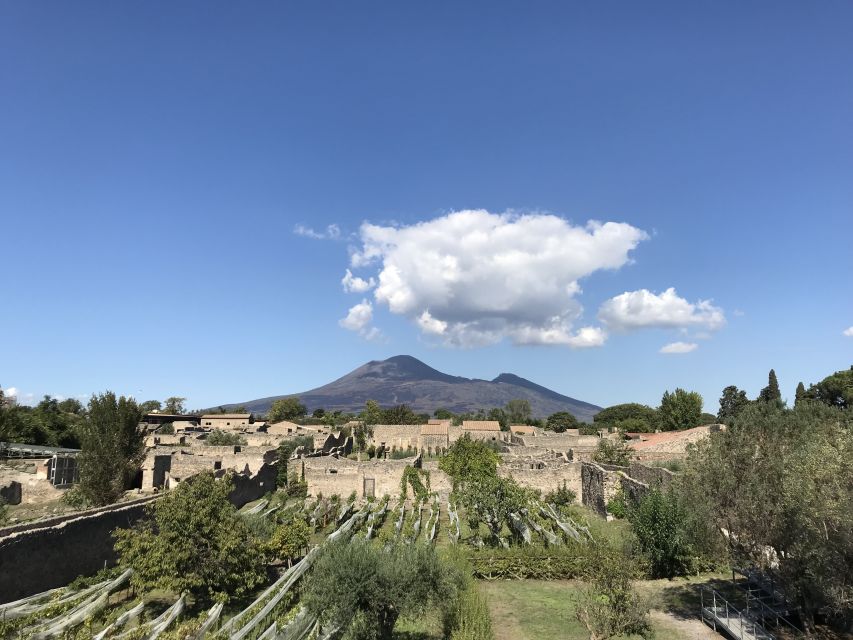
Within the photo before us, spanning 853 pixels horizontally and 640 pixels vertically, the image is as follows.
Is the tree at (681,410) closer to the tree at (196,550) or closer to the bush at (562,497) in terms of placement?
the bush at (562,497)

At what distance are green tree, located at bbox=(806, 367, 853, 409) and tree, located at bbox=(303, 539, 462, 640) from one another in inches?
2960

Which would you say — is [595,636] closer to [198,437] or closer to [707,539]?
[707,539]

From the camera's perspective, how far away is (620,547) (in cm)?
2117

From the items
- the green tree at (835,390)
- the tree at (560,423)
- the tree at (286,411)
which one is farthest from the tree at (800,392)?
the tree at (286,411)

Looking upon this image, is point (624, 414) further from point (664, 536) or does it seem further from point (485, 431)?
point (664, 536)

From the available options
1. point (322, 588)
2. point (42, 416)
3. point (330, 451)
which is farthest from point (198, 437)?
point (322, 588)

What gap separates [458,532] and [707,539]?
13.3 metres

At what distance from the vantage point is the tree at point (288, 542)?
60.4 feet

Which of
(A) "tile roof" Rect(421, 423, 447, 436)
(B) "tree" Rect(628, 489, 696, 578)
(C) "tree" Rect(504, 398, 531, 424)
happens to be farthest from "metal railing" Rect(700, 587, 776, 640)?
(C) "tree" Rect(504, 398, 531, 424)

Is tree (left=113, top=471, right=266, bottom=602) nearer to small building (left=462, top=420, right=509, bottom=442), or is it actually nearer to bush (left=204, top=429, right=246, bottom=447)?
bush (left=204, top=429, right=246, bottom=447)

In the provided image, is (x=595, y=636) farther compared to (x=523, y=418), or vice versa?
(x=523, y=418)

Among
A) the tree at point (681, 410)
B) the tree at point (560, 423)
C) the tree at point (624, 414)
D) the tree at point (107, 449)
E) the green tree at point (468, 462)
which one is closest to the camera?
the tree at point (107, 449)

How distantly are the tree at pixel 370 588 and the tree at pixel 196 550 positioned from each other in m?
2.99

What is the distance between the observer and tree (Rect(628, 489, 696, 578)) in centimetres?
1967
